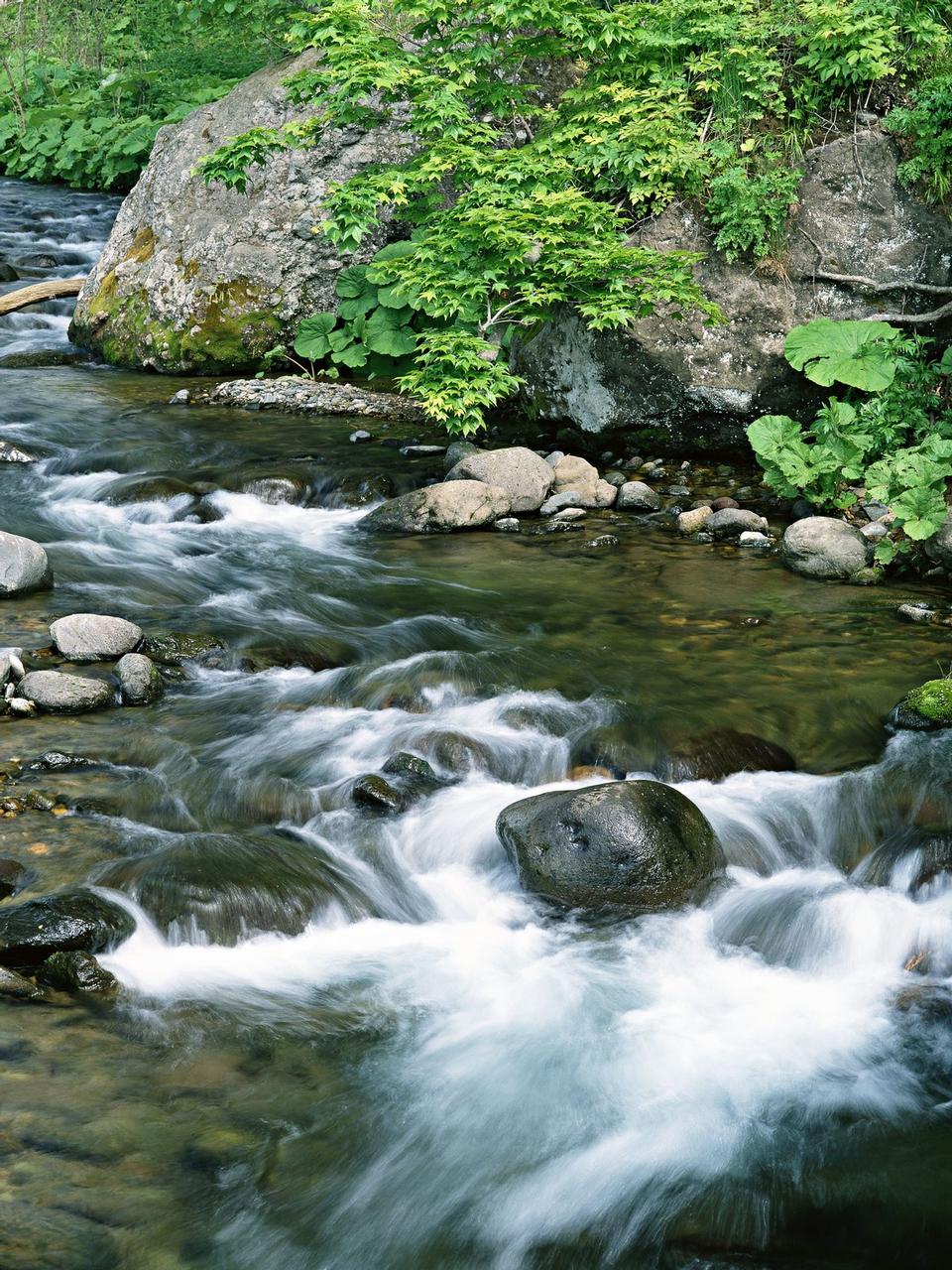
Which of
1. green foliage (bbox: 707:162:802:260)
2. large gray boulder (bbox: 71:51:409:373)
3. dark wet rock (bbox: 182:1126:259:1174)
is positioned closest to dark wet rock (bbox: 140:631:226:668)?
dark wet rock (bbox: 182:1126:259:1174)

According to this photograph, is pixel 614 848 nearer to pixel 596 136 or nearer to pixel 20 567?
pixel 20 567

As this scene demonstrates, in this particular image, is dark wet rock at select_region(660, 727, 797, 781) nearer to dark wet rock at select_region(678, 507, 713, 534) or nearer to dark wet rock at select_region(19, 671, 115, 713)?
dark wet rock at select_region(19, 671, 115, 713)

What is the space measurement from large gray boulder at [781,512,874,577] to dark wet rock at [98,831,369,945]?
4086mm

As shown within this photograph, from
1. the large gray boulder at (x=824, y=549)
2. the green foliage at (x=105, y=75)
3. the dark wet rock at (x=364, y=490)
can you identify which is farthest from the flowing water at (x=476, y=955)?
the green foliage at (x=105, y=75)

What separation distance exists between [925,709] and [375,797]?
2.55m

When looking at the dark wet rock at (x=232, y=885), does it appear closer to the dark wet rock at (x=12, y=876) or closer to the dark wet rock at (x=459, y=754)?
the dark wet rock at (x=12, y=876)

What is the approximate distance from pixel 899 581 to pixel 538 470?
2738 mm

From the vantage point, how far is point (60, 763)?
15.7 feet

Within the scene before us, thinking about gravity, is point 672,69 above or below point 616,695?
above

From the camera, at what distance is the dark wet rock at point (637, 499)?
8430mm

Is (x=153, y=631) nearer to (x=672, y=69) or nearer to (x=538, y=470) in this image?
(x=538, y=470)

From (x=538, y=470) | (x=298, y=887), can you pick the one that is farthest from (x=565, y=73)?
(x=298, y=887)

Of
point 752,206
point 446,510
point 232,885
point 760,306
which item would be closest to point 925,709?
point 232,885

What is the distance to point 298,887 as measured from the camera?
424 centimetres
